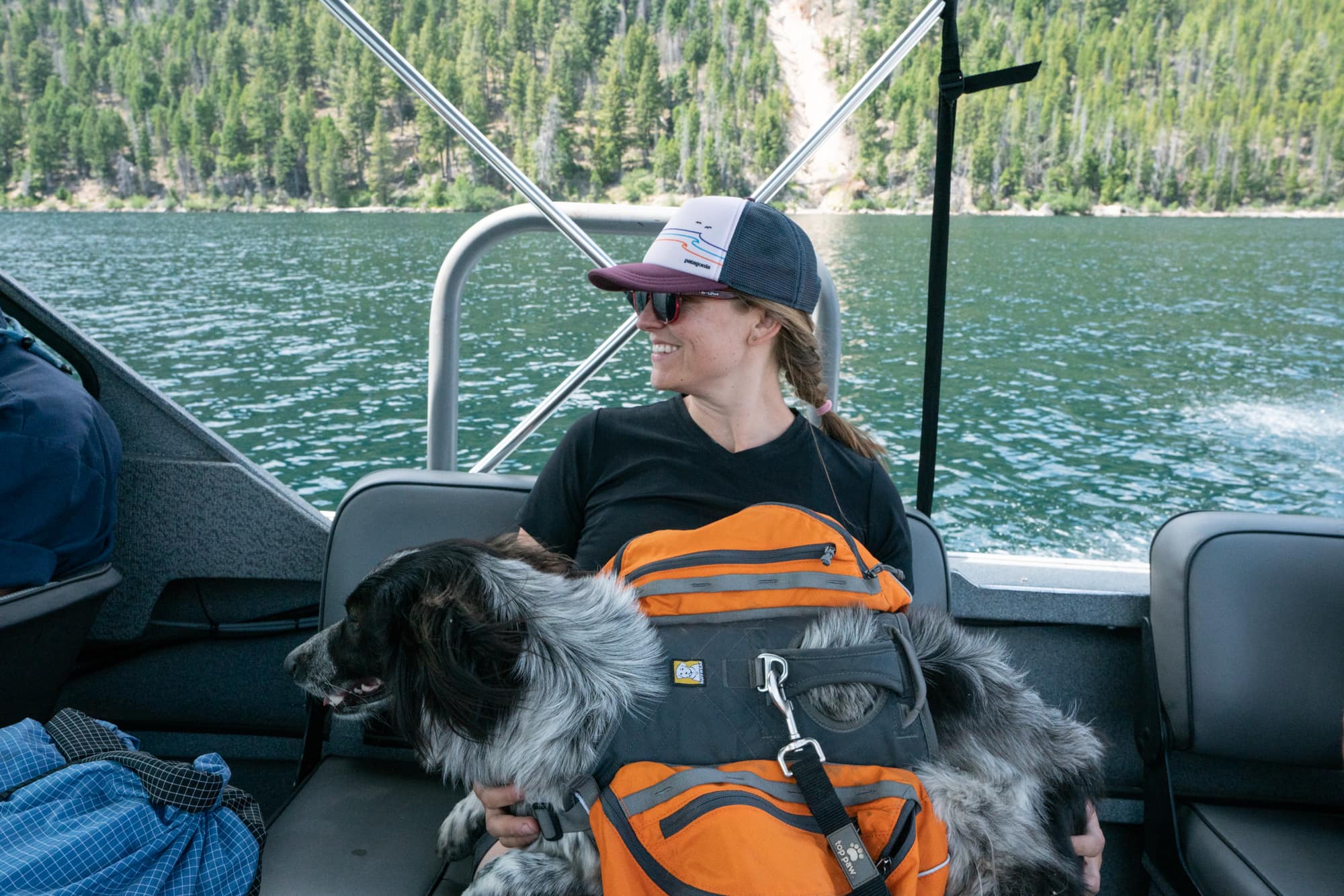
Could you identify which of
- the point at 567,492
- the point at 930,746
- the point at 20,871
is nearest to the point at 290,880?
the point at 20,871

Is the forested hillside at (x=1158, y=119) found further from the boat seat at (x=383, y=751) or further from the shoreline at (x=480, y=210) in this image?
the boat seat at (x=383, y=751)

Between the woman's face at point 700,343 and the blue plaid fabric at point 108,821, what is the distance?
1033mm

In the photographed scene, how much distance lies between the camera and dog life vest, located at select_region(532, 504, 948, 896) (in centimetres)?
118

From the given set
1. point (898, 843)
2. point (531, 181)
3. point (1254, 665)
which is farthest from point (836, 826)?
point (531, 181)

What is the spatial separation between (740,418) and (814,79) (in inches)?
1176

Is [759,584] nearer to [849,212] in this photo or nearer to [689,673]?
[689,673]

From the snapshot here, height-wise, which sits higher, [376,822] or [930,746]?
[930,746]

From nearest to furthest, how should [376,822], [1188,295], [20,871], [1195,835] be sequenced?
[20,871]
[376,822]
[1195,835]
[1188,295]

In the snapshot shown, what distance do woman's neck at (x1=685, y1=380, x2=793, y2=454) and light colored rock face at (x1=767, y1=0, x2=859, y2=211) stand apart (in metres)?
24.8

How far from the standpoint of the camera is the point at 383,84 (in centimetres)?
3347

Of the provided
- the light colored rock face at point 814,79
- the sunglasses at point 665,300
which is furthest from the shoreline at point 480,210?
the sunglasses at point 665,300

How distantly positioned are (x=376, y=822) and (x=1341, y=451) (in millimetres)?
13081

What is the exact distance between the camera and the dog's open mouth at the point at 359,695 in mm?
1529

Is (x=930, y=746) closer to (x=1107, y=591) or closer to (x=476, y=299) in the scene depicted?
(x=1107, y=591)
